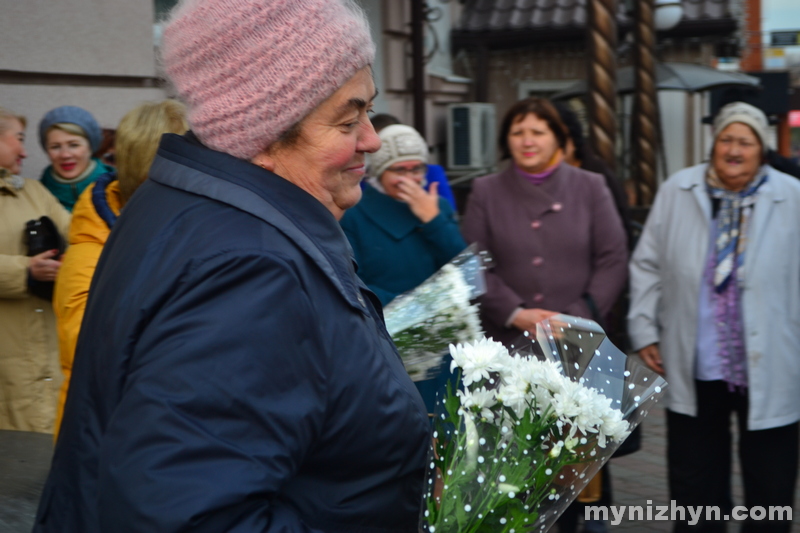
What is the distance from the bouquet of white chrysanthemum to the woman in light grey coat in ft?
6.36

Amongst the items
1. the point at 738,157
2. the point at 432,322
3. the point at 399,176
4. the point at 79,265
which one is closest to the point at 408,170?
the point at 399,176

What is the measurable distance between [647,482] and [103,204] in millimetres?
3571

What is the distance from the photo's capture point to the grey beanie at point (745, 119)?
3.79 m

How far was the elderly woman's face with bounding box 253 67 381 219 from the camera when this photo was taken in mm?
1414

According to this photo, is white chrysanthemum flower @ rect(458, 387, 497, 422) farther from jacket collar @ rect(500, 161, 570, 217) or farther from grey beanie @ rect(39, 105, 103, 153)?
grey beanie @ rect(39, 105, 103, 153)

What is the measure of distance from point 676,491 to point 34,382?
8.84ft

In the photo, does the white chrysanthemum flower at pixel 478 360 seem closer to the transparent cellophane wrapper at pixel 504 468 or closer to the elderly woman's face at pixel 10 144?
the transparent cellophane wrapper at pixel 504 468

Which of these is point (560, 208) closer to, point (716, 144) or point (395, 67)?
point (716, 144)

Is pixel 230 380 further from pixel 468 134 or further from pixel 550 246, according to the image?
pixel 468 134

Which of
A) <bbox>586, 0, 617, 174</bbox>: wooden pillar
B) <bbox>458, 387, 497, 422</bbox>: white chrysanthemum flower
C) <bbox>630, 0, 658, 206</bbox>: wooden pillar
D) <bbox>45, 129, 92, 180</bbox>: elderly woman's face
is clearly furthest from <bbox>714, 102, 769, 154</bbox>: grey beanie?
<bbox>630, 0, 658, 206</bbox>: wooden pillar

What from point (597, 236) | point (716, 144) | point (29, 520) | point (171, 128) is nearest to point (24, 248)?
point (171, 128)

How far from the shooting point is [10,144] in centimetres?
386

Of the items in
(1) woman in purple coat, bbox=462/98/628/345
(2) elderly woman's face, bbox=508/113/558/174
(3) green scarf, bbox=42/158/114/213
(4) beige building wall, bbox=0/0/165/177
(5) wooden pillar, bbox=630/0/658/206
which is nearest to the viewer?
(1) woman in purple coat, bbox=462/98/628/345

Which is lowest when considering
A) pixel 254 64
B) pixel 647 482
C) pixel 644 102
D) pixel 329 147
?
pixel 647 482
